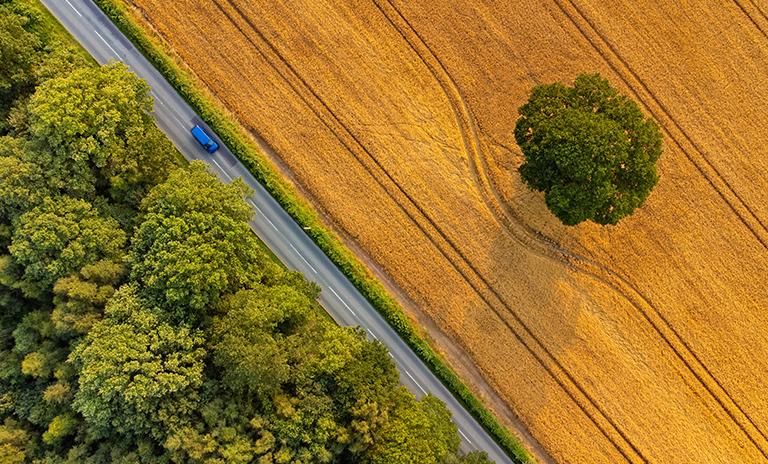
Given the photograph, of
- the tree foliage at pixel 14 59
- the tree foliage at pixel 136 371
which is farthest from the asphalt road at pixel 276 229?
the tree foliage at pixel 136 371

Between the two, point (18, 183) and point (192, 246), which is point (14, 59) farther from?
point (192, 246)

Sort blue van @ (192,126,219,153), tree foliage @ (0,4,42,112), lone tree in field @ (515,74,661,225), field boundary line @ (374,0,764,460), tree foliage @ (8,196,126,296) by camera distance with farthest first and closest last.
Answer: field boundary line @ (374,0,764,460) < blue van @ (192,126,219,153) < lone tree in field @ (515,74,661,225) < tree foliage @ (0,4,42,112) < tree foliage @ (8,196,126,296)

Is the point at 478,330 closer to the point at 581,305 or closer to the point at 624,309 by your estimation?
the point at 581,305

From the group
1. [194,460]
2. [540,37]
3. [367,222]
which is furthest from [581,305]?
[194,460]

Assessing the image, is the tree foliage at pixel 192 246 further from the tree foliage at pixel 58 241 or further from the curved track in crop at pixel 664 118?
the curved track in crop at pixel 664 118

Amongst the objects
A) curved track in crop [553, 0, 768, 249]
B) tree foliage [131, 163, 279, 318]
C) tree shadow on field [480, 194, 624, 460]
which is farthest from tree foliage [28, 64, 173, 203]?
curved track in crop [553, 0, 768, 249]

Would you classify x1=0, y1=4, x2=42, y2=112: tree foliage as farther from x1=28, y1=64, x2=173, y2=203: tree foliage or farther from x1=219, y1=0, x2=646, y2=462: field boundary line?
x1=219, y1=0, x2=646, y2=462: field boundary line

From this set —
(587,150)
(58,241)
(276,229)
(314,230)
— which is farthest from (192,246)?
(587,150)
